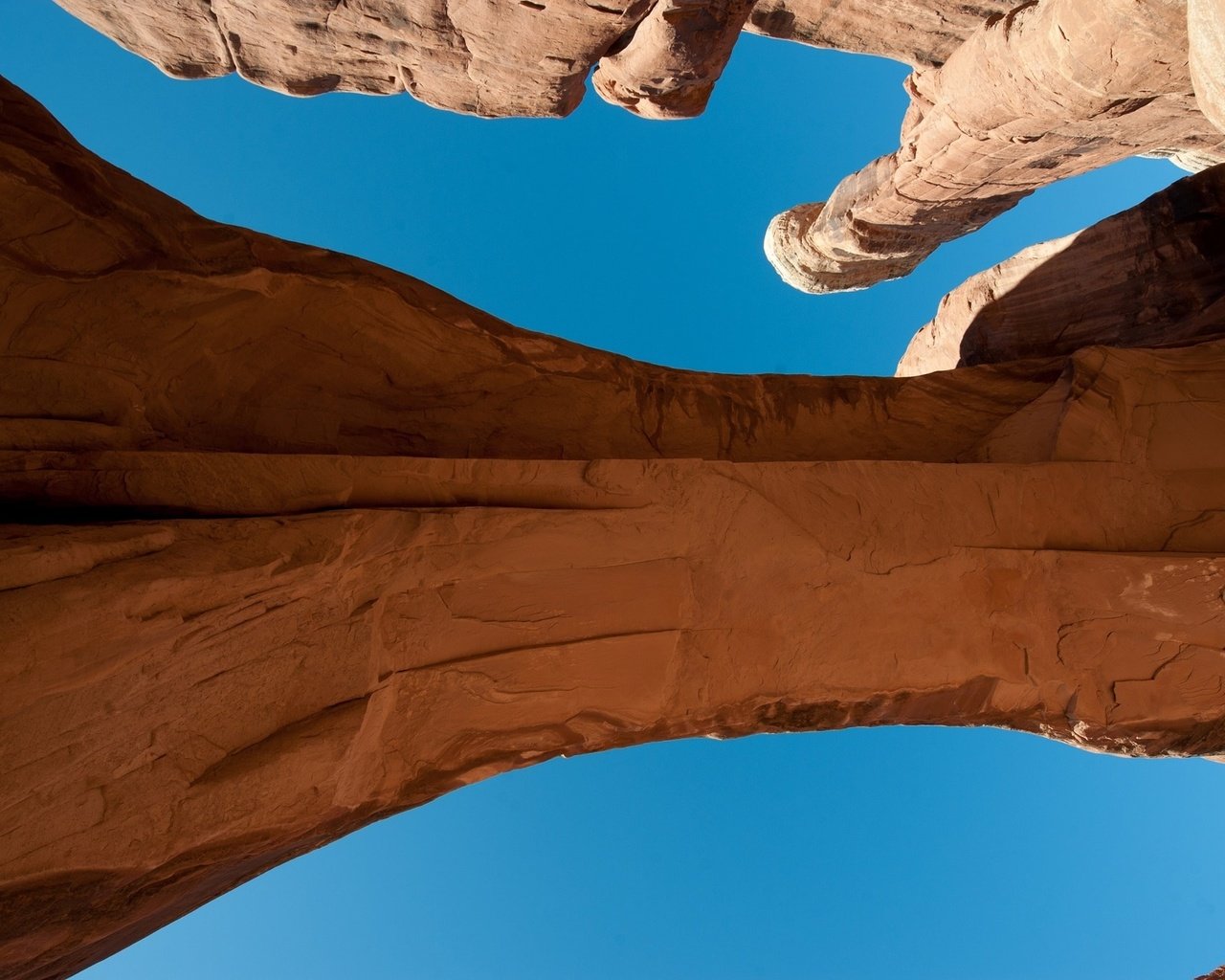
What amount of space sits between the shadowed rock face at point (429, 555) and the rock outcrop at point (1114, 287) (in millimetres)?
1175

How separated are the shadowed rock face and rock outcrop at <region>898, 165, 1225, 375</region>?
1175 mm

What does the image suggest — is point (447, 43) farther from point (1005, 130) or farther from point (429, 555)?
point (429, 555)

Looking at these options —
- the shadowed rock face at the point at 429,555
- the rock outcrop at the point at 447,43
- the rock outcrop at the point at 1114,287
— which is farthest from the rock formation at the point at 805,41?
the shadowed rock face at the point at 429,555

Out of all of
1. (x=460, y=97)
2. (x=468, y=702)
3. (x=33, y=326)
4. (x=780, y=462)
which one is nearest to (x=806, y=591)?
(x=780, y=462)

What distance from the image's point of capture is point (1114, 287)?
5820 millimetres

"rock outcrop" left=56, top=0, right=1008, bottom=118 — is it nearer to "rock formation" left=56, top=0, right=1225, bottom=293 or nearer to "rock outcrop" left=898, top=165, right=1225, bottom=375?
Result: "rock formation" left=56, top=0, right=1225, bottom=293

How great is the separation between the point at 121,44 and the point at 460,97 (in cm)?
263

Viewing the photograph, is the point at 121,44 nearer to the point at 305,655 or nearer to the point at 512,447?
the point at 512,447

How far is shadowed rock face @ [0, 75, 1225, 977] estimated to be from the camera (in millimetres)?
2742

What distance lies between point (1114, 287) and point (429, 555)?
510 centimetres

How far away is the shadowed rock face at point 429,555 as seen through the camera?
2.74 meters

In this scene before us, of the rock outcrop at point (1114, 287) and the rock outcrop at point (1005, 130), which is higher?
the rock outcrop at point (1005, 130)

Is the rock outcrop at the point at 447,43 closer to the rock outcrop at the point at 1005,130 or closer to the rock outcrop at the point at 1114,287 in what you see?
the rock outcrop at the point at 1005,130

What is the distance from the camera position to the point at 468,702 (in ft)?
11.2
